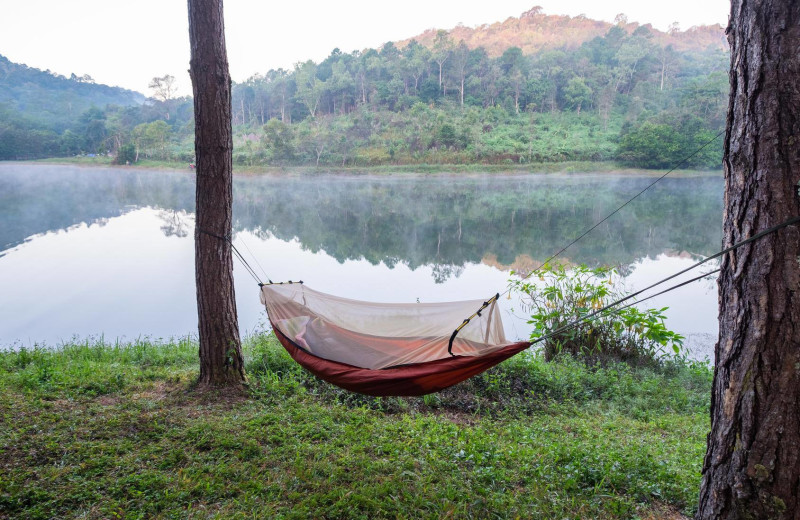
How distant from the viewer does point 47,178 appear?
67.9ft

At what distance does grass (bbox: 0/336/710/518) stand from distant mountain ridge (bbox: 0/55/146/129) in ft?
92.3

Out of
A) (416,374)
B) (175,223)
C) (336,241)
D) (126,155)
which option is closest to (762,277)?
(416,374)

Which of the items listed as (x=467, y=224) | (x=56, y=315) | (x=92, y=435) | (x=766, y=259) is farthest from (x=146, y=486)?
(x=467, y=224)

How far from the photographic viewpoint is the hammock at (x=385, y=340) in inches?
63.6

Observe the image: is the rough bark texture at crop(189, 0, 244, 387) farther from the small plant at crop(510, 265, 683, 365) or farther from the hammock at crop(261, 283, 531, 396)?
the small plant at crop(510, 265, 683, 365)

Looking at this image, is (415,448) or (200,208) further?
(200,208)

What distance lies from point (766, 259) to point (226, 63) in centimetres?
223

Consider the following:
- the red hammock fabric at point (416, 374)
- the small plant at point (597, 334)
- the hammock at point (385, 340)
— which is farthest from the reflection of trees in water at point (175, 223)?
the red hammock fabric at point (416, 374)

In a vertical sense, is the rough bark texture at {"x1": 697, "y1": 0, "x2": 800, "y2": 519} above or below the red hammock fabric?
above

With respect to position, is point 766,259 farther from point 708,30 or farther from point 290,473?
point 708,30

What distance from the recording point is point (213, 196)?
7.31ft

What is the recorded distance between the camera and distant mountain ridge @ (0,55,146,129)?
80.5 feet

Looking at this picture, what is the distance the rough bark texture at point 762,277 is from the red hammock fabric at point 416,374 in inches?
23.4

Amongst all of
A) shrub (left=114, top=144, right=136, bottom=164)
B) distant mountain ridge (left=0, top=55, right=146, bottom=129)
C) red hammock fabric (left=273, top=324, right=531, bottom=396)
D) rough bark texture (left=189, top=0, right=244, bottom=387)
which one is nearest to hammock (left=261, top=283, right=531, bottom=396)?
red hammock fabric (left=273, top=324, right=531, bottom=396)
